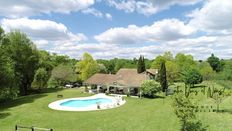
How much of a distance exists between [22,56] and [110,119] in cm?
2893

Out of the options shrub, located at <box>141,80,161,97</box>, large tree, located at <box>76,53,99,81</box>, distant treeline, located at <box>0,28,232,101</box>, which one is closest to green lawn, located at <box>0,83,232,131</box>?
shrub, located at <box>141,80,161,97</box>

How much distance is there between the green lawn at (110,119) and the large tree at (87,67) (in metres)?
28.1

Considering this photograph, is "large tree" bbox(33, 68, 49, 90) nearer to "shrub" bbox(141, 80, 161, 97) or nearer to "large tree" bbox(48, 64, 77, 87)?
"large tree" bbox(48, 64, 77, 87)

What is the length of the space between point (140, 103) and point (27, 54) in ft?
86.3

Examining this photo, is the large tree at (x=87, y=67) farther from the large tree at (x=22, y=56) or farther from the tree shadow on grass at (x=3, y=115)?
the tree shadow on grass at (x=3, y=115)

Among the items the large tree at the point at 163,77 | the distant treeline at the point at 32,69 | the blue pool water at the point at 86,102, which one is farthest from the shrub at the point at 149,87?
the distant treeline at the point at 32,69

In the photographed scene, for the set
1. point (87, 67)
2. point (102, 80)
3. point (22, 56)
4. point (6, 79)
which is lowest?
point (102, 80)

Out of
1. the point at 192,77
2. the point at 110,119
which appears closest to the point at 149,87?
the point at 110,119

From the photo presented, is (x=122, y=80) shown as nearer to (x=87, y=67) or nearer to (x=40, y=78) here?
(x=40, y=78)

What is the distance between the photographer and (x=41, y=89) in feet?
191

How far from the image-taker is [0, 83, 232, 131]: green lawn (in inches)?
976

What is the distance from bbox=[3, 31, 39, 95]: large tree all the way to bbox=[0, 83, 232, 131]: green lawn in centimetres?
1496

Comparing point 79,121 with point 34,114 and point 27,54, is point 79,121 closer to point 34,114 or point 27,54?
point 34,114

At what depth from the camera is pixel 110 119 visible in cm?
2809
